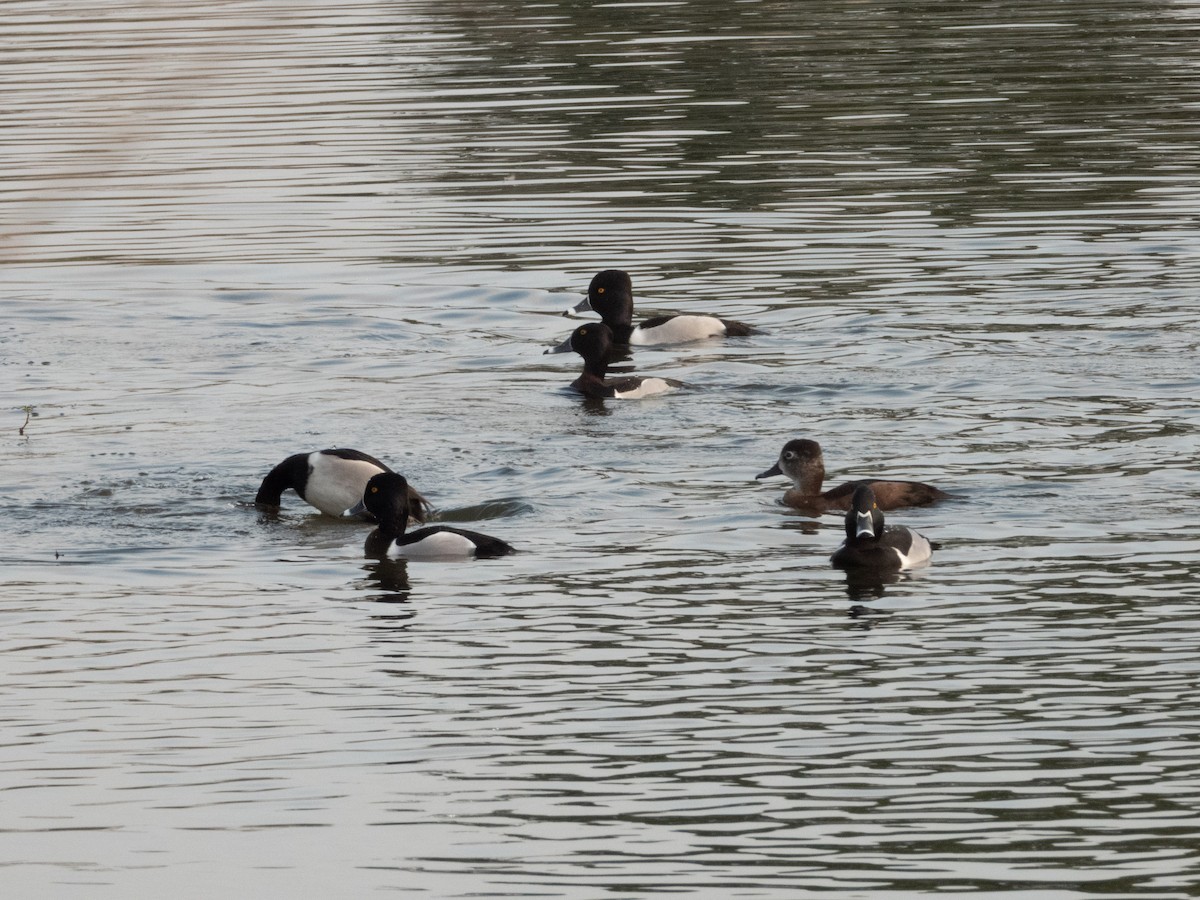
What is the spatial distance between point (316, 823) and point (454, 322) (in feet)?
34.3

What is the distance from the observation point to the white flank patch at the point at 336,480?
42.0ft

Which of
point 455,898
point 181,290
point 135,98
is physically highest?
point 135,98

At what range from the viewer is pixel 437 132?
84.4 ft

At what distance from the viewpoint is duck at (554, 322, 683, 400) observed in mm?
15359

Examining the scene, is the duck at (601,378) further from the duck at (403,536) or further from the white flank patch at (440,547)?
the white flank patch at (440,547)

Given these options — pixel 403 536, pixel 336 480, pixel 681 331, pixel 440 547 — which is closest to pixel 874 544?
pixel 440 547

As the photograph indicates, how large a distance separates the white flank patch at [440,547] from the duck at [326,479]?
0.98m

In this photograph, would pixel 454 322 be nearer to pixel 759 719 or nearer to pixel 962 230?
pixel 962 230

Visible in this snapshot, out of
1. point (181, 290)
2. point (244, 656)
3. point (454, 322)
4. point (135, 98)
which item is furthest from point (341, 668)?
point (181, 290)

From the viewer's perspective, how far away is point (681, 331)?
56.0ft

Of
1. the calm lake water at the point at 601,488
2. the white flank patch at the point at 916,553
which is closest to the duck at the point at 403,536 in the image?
the calm lake water at the point at 601,488

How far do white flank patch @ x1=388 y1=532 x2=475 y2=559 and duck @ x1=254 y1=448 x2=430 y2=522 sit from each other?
3.21 ft

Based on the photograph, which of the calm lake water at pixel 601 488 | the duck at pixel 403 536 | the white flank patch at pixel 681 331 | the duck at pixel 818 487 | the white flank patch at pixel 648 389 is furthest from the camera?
the white flank patch at pixel 681 331

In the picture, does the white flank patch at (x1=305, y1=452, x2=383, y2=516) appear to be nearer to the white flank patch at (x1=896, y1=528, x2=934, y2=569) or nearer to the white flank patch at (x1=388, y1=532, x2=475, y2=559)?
the white flank patch at (x1=388, y1=532, x2=475, y2=559)
